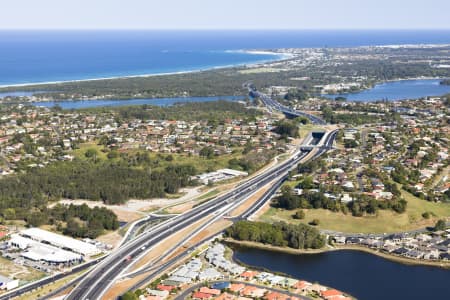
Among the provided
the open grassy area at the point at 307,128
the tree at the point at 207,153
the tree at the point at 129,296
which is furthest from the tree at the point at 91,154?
the tree at the point at 129,296

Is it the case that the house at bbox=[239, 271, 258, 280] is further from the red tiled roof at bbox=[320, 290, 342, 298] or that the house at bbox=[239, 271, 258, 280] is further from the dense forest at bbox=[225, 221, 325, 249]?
the dense forest at bbox=[225, 221, 325, 249]

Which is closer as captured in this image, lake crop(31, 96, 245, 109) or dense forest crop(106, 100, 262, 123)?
dense forest crop(106, 100, 262, 123)

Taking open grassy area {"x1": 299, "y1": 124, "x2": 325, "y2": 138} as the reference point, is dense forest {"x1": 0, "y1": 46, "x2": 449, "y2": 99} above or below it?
above

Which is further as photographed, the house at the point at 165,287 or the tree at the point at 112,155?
the tree at the point at 112,155

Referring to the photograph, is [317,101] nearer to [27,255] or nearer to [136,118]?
[136,118]

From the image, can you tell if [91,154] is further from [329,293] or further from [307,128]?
[329,293]

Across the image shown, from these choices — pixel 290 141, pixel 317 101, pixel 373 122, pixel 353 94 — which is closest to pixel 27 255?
pixel 290 141

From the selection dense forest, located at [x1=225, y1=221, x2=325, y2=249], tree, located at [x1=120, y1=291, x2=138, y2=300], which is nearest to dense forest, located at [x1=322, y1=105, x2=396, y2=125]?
dense forest, located at [x1=225, y1=221, x2=325, y2=249]

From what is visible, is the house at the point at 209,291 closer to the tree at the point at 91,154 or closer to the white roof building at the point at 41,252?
the white roof building at the point at 41,252
